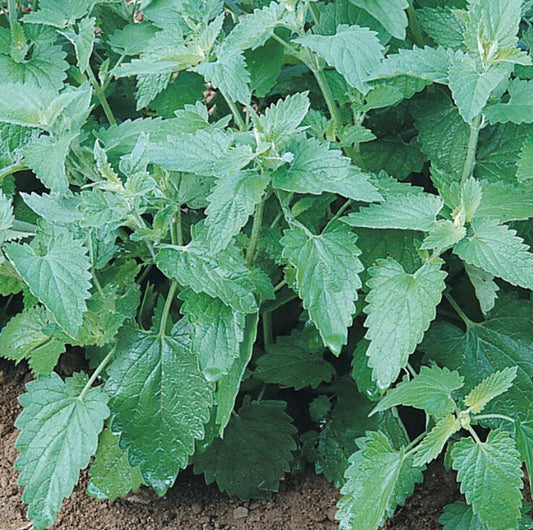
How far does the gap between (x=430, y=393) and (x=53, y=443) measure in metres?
0.63

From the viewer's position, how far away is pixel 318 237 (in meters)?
1.40

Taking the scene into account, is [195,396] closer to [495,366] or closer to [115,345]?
[115,345]

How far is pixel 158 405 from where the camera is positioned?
59.6 inches

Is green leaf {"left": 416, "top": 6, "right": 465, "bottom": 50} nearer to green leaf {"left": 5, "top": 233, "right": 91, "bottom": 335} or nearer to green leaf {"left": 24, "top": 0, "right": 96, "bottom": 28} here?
green leaf {"left": 24, "top": 0, "right": 96, "bottom": 28}

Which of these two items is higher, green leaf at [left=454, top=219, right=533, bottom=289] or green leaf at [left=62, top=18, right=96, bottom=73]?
green leaf at [left=62, top=18, right=96, bottom=73]

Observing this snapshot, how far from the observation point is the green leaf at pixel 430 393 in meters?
1.35

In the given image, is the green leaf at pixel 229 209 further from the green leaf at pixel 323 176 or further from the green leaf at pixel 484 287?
the green leaf at pixel 484 287

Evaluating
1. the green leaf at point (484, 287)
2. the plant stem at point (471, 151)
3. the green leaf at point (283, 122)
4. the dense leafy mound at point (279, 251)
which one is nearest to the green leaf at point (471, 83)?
the dense leafy mound at point (279, 251)

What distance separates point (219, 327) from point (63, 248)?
29cm

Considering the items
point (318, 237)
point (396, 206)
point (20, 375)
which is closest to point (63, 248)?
point (318, 237)

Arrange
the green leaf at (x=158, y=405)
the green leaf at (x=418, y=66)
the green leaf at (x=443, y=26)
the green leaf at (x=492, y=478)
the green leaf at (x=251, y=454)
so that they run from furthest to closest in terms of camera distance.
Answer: the green leaf at (x=251, y=454) → the green leaf at (x=443, y=26) → the green leaf at (x=158, y=405) → the green leaf at (x=418, y=66) → the green leaf at (x=492, y=478)

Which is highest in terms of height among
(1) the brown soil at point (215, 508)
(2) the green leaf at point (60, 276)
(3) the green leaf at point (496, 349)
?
(2) the green leaf at point (60, 276)

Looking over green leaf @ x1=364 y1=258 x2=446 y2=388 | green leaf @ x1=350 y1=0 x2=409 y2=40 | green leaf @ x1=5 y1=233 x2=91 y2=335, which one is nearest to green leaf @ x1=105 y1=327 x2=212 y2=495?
green leaf @ x1=5 y1=233 x2=91 y2=335

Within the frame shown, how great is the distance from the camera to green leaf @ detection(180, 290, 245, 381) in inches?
55.1
